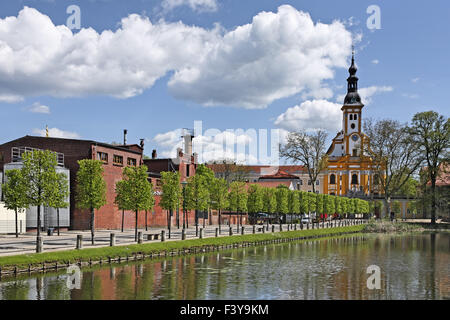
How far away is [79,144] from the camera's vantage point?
195 feet

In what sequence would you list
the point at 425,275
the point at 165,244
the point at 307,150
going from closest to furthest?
the point at 425,275 → the point at 165,244 → the point at 307,150

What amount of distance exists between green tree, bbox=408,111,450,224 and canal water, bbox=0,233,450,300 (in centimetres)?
4736

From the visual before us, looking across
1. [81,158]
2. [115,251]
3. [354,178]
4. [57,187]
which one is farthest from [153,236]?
[354,178]

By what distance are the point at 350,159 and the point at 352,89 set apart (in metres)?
19.9

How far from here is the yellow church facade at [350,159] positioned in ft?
436

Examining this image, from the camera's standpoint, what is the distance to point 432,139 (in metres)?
84.8

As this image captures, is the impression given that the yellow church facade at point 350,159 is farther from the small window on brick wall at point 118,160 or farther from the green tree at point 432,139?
the small window on brick wall at point 118,160

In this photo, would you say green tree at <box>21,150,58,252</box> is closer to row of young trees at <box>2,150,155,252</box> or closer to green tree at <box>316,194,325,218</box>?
row of young trees at <box>2,150,155,252</box>

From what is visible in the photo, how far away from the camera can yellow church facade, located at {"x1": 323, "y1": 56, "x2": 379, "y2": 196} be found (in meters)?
133

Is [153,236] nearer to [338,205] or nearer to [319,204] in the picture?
[319,204]

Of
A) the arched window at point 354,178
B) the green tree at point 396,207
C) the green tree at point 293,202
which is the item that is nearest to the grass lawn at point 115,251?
the green tree at point 293,202
